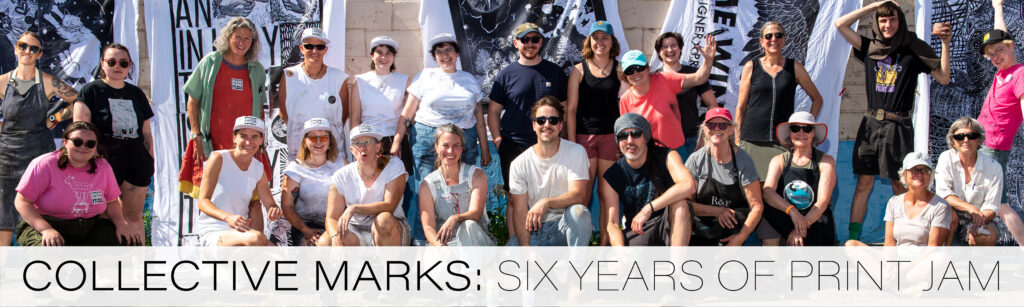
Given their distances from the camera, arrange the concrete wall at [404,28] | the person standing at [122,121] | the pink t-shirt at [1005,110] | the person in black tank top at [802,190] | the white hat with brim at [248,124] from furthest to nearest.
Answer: the concrete wall at [404,28]
the pink t-shirt at [1005,110]
the person standing at [122,121]
the person in black tank top at [802,190]
the white hat with brim at [248,124]

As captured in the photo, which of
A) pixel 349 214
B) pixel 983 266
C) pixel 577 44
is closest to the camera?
pixel 349 214

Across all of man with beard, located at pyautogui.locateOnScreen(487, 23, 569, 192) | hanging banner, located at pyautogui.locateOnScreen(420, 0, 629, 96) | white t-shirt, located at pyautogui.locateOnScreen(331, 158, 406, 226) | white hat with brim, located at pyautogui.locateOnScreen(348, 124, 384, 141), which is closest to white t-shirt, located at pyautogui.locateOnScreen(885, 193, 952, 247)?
man with beard, located at pyautogui.locateOnScreen(487, 23, 569, 192)

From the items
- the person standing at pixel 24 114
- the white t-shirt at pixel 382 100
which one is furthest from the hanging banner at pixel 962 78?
the person standing at pixel 24 114

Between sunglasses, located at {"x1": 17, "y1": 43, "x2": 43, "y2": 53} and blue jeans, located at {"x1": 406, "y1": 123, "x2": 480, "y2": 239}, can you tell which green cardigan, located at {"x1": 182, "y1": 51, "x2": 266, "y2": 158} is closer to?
blue jeans, located at {"x1": 406, "y1": 123, "x2": 480, "y2": 239}

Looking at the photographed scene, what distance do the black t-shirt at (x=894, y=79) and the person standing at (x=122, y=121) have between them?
493cm

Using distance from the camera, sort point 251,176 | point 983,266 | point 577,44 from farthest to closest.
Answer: point 577,44 → point 983,266 → point 251,176

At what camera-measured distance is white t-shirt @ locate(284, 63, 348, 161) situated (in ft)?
16.5

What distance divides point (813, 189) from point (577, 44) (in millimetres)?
2105

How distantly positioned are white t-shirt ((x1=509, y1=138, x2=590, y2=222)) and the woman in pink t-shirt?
232 centimetres

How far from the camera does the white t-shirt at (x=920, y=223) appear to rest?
14.3ft

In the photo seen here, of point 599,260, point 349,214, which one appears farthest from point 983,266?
point 349,214

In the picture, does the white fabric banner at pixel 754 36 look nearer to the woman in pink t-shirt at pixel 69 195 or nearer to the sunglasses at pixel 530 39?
the sunglasses at pixel 530 39

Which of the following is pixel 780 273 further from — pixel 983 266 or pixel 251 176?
pixel 251 176

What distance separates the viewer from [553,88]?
16.6 ft
